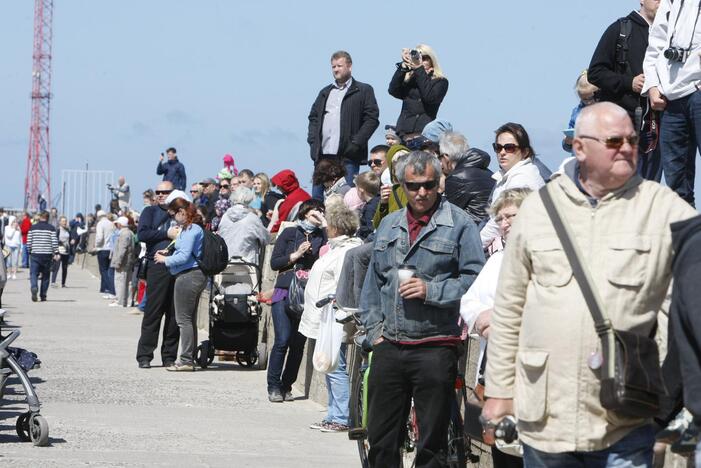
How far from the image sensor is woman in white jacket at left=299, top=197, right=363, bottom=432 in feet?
39.4

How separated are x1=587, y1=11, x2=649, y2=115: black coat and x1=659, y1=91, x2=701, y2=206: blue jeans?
376 millimetres

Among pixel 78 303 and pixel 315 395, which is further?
pixel 78 303

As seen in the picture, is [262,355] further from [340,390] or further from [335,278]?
[335,278]

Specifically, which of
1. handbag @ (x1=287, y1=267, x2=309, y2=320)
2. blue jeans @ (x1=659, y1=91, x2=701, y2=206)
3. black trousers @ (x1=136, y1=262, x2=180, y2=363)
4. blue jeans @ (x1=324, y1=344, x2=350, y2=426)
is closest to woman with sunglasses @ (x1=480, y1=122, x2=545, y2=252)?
blue jeans @ (x1=659, y1=91, x2=701, y2=206)

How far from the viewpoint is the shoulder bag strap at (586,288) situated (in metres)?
5.17

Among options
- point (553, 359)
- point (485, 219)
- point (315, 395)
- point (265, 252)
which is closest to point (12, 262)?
point (265, 252)

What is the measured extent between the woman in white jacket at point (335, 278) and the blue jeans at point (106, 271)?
80.1 ft

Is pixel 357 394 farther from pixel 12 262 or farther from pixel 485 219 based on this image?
pixel 12 262

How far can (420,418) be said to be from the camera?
820 cm

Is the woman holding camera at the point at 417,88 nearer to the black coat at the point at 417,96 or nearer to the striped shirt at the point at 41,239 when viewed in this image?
the black coat at the point at 417,96

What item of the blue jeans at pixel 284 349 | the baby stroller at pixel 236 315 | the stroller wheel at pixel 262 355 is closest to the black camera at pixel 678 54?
the blue jeans at pixel 284 349

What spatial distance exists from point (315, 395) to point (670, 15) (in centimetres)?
709

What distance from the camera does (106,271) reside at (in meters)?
37.9

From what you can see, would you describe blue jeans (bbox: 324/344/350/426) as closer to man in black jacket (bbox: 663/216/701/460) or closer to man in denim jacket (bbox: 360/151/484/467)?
man in denim jacket (bbox: 360/151/484/467)
